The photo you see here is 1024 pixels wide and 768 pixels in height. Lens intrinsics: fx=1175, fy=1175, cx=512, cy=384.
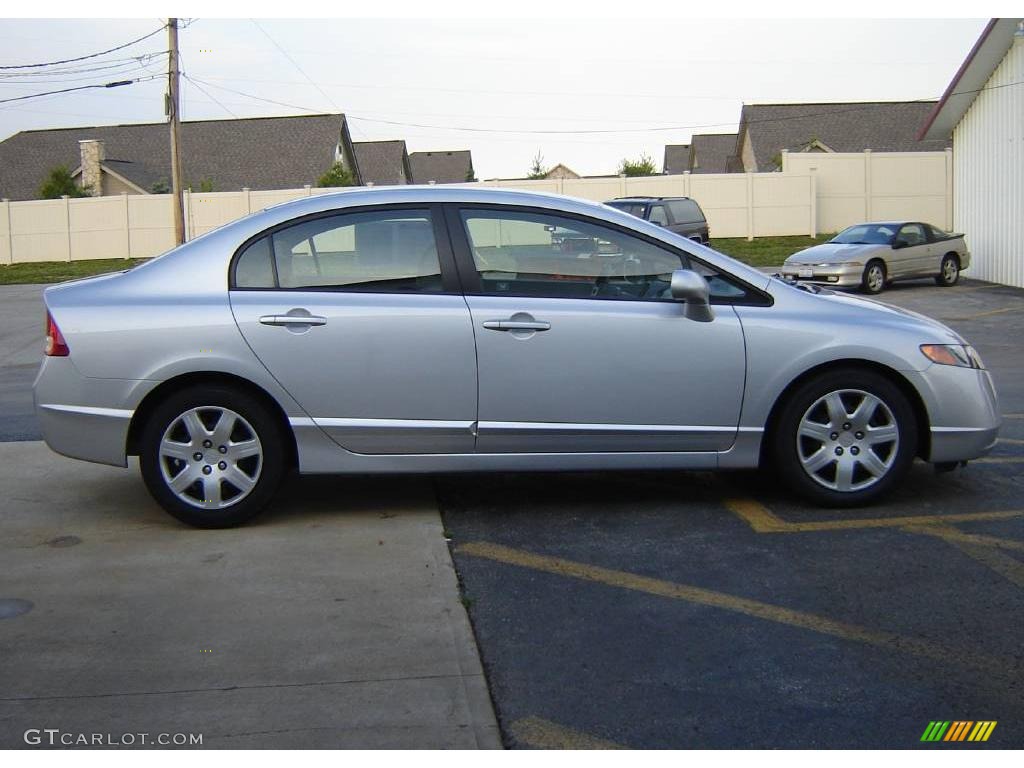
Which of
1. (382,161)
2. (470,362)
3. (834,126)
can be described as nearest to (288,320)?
(470,362)

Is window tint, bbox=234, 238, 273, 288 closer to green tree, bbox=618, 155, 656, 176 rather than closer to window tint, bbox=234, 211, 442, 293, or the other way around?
window tint, bbox=234, 211, 442, 293

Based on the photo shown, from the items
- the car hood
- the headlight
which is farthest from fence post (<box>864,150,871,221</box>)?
the headlight

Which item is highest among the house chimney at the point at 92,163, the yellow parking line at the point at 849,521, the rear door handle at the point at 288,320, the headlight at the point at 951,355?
the house chimney at the point at 92,163

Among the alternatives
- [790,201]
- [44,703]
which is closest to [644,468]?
[44,703]

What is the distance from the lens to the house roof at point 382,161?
6072 centimetres

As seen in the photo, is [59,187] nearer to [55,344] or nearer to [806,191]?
[806,191]

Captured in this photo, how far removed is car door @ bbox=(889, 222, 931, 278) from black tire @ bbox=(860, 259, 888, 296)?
0.77ft

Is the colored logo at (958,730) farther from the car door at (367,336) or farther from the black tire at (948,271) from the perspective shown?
the black tire at (948,271)

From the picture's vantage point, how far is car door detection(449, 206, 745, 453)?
5828 millimetres

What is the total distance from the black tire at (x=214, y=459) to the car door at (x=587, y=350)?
3.44 ft

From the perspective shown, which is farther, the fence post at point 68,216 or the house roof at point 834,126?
the house roof at point 834,126

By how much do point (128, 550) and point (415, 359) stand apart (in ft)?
5.42

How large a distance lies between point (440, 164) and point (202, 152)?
23.7 m

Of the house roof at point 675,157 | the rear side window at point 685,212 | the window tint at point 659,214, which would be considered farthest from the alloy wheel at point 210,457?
the house roof at point 675,157
